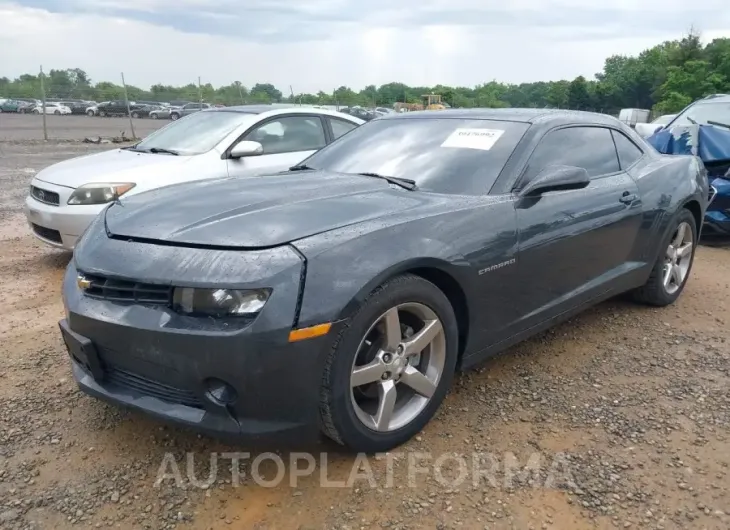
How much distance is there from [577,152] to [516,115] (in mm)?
450

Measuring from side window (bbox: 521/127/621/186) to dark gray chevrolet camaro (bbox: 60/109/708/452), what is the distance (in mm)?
16

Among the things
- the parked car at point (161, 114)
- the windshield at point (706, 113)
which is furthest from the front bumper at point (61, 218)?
the parked car at point (161, 114)

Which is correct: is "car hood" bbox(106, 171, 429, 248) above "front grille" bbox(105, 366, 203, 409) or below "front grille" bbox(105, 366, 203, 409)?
above

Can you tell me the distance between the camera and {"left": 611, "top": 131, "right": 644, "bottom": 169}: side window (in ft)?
13.3

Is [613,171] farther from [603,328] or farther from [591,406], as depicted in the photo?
[591,406]

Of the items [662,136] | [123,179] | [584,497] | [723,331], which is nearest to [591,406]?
[584,497]

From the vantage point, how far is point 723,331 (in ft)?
13.5

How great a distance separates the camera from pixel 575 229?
3.35m

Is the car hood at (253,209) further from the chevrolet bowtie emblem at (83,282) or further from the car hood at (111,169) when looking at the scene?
the car hood at (111,169)

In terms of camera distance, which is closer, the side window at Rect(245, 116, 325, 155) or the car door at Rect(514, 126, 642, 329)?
the car door at Rect(514, 126, 642, 329)

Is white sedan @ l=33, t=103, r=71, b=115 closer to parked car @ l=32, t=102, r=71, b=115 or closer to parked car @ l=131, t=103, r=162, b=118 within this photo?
parked car @ l=32, t=102, r=71, b=115

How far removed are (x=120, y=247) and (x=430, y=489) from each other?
1561mm

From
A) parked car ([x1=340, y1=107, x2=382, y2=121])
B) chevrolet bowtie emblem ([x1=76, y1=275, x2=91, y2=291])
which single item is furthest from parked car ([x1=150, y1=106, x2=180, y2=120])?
chevrolet bowtie emblem ([x1=76, y1=275, x2=91, y2=291])

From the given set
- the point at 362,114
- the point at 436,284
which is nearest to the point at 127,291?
the point at 436,284
